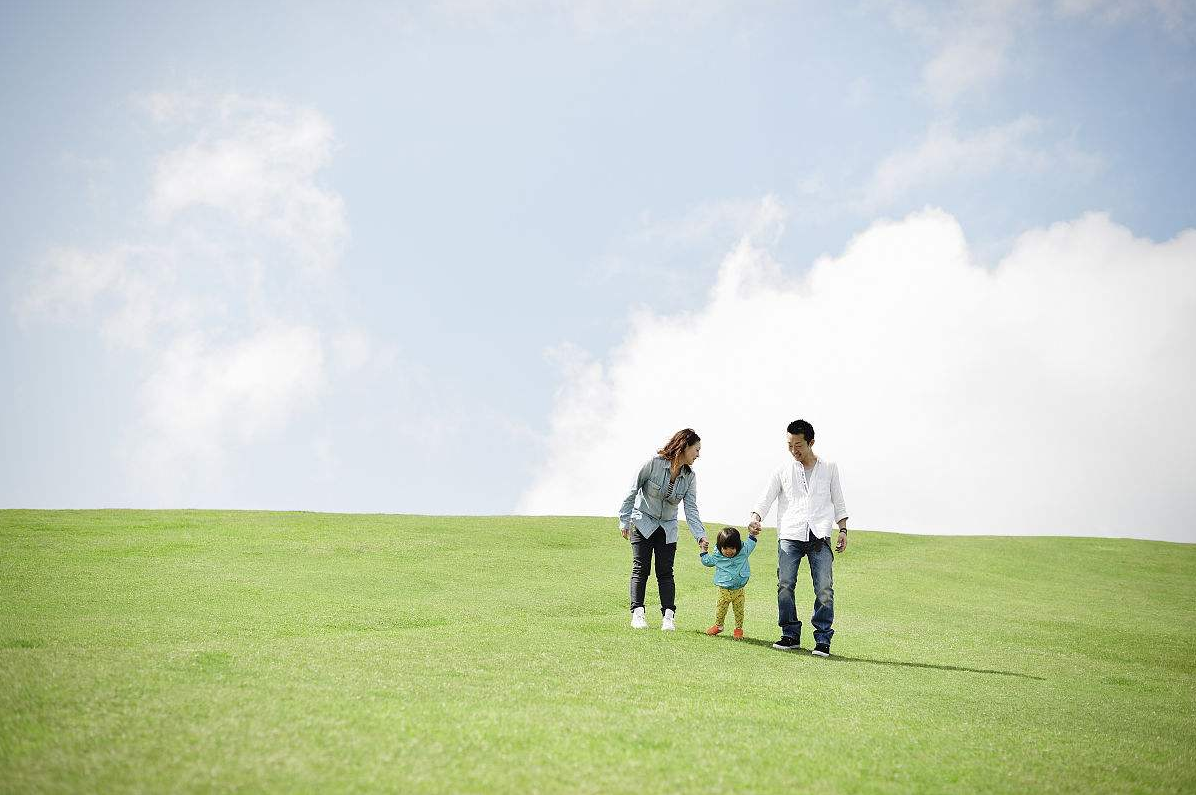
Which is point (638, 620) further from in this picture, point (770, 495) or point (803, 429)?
point (803, 429)

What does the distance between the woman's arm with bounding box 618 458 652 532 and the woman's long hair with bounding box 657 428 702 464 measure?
8.8 inches

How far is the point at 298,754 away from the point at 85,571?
10492 millimetres

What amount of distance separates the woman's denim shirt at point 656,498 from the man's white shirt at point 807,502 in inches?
30.8

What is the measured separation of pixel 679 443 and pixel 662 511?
2.71ft

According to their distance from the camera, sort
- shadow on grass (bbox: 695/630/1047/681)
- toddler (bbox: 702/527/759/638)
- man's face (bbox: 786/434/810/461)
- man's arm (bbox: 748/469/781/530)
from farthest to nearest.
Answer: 1. man's arm (bbox: 748/469/781/530)
2. toddler (bbox: 702/527/759/638)
3. man's face (bbox: 786/434/810/461)
4. shadow on grass (bbox: 695/630/1047/681)

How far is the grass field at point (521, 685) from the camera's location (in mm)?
3852

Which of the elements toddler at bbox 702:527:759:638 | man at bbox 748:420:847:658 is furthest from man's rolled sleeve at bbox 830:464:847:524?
toddler at bbox 702:527:759:638

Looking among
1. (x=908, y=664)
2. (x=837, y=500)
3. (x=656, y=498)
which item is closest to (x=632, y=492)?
(x=656, y=498)

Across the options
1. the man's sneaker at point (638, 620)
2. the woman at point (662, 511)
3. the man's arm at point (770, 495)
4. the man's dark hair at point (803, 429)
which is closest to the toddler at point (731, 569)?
the woman at point (662, 511)

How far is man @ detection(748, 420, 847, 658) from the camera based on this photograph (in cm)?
922

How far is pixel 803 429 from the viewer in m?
9.33

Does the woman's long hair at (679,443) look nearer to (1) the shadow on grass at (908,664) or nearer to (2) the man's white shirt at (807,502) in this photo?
(2) the man's white shirt at (807,502)

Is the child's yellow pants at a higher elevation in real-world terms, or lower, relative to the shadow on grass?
higher

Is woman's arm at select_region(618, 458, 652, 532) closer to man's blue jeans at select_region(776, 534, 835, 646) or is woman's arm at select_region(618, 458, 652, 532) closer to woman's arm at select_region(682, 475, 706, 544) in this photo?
woman's arm at select_region(682, 475, 706, 544)
